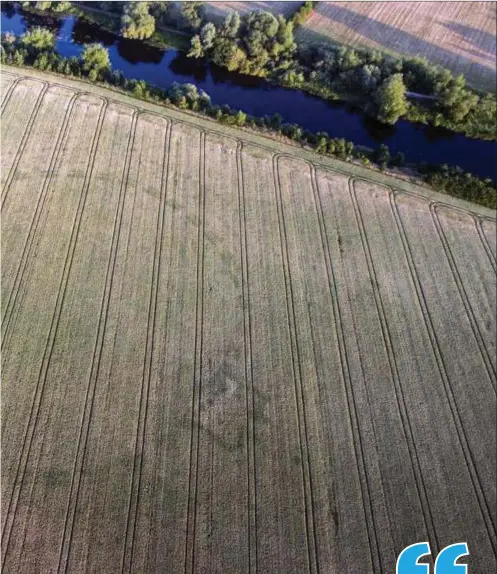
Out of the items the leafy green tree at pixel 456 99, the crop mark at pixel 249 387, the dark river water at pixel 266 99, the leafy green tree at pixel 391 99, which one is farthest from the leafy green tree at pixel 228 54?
the leafy green tree at pixel 456 99

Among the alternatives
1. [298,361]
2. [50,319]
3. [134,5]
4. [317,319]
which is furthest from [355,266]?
[134,5]

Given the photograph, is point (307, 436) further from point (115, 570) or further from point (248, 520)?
→ point (115, 570)

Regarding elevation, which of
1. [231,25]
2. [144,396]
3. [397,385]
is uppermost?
[231,25]

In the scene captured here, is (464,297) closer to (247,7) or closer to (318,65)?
(318,65)

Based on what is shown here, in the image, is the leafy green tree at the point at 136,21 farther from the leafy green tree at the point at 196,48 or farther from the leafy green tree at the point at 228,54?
the leafy green tree at the point at 228,54

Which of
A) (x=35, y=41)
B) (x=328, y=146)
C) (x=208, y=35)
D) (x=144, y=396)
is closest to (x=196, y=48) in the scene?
(x=208, y=35)
